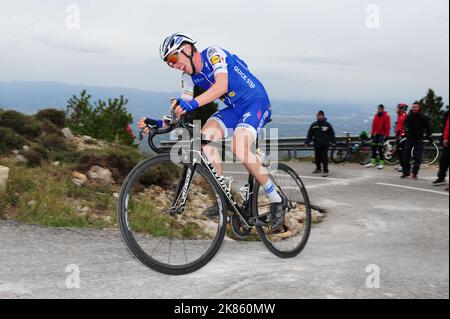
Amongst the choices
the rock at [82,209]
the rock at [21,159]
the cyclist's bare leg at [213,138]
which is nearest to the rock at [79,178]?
the rock at [21,159]

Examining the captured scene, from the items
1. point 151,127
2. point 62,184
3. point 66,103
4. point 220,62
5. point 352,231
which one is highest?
point 66,103

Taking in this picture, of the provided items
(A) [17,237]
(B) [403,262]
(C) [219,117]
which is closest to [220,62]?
(C) [219,117]

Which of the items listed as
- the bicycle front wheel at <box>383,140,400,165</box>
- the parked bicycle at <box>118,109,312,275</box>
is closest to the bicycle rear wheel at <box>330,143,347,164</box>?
the parked bicycle at <box>118,109,312,275</box>

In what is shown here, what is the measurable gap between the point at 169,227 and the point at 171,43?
2904 millimetres

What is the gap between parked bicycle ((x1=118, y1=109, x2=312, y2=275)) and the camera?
13.3 feet

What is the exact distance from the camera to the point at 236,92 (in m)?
4.45

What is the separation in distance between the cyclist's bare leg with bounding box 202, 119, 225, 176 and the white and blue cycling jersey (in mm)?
58

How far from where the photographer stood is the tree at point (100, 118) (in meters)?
26.7

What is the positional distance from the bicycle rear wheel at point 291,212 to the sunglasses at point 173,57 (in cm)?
157

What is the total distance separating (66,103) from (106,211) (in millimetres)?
24360
